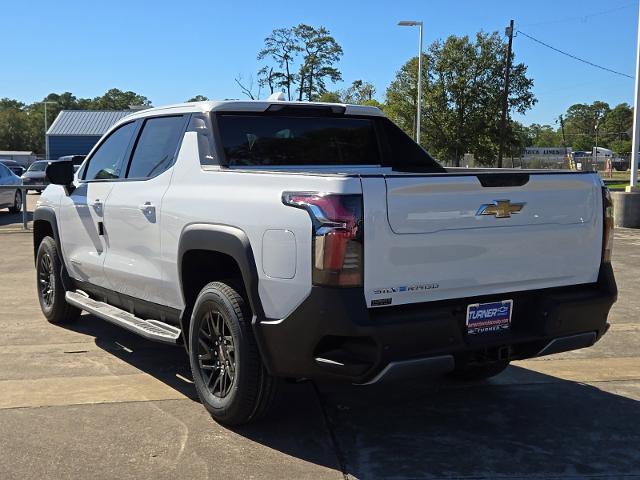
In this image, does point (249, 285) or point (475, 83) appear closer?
point (249, 285)

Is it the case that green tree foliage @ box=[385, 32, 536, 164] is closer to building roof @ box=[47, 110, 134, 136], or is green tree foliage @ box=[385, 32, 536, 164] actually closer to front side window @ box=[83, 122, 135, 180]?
building roof @ box=[47, 110, 134, 136]

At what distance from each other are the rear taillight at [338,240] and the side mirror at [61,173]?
3420 millimetres

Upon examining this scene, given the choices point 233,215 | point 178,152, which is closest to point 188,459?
point 233,215

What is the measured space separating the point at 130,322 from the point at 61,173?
68.2 inches

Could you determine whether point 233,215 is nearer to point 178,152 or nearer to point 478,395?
point 178,152

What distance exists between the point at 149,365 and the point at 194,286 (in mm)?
1368

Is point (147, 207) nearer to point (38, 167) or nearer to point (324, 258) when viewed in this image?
point (324, 258)

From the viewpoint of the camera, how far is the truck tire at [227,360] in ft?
12.4

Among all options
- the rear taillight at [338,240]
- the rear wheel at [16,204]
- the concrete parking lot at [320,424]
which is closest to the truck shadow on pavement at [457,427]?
the concrete parking lot at [320,424]

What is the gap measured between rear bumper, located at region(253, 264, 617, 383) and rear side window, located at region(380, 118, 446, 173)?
2.01 metres

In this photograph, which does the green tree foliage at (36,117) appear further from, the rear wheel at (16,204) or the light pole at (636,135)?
the light pole at (636,135)

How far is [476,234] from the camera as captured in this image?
3594 mm

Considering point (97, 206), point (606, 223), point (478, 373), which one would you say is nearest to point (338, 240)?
point (606, 223)

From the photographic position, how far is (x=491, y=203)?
3.63 meters
